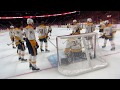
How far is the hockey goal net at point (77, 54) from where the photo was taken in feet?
11.1

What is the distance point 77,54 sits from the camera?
365 cm

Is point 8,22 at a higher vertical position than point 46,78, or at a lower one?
higher

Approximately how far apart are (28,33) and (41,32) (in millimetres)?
1638

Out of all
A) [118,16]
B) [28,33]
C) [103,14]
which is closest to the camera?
[28,33]

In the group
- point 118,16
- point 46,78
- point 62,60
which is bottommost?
point 46,78

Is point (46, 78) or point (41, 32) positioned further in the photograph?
point (41, 32)

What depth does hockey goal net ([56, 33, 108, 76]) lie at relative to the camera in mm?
3396

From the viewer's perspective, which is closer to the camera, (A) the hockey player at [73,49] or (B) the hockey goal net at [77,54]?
(B) the hockey goal net at [77,54]

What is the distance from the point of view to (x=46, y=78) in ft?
9.92

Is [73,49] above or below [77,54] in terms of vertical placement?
above

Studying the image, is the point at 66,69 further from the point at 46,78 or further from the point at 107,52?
the point at 107,52

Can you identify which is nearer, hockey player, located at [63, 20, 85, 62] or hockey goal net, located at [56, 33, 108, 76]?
hockey goal net, located at [56, 33, 108, 76]
